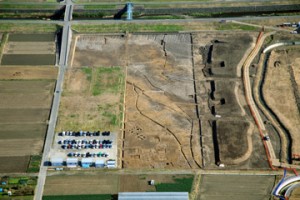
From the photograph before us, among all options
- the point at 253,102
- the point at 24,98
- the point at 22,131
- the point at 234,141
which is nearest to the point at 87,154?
the point at 22,131

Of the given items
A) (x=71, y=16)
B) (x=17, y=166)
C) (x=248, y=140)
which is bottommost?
(x=17, y=166)

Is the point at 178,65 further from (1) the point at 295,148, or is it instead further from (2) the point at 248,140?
(1) the point at 295,148

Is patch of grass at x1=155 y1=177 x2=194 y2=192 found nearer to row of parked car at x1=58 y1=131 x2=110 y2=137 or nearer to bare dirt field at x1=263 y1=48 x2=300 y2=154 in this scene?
row of parked car at x1=58 y1=131 x2=110 y2=137

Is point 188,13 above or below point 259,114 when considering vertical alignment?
above

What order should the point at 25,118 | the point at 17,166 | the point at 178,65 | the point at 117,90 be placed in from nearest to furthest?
the point at 17,166, the point at 25,118, the point at 117,90, the point at 178,65

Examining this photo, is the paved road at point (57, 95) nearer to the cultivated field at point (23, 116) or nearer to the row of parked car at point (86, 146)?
the cultivated field at point (23, 116)

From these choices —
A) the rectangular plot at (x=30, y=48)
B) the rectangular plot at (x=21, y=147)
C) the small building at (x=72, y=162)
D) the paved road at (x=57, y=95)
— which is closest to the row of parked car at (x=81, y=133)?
the paved road at (x=57, y=95)

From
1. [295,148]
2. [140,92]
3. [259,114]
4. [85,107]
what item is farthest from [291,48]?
[85,107]
